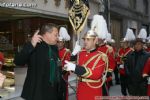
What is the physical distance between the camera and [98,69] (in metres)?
5.90

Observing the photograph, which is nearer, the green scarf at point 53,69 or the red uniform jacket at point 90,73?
the green scarf at point 53,69

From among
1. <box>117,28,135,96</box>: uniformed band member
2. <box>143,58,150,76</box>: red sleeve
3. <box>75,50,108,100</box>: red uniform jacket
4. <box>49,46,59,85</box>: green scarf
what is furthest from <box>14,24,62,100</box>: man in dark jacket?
<box>117,28,135,96</box>: uniformed band member

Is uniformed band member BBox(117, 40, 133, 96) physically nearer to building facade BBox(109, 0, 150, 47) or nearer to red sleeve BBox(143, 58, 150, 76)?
red sleeve BBox(143, 58, 150, 76)

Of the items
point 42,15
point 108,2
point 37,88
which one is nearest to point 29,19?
point 42,15

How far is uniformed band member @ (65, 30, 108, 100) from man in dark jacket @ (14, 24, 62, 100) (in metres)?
0.71

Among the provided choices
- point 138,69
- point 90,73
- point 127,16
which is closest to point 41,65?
point 90,73

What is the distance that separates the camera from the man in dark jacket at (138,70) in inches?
321

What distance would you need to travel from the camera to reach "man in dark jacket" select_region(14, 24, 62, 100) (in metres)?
5.03

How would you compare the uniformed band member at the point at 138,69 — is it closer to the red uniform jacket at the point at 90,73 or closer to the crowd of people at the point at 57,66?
the crowd of people at the point at 57,66

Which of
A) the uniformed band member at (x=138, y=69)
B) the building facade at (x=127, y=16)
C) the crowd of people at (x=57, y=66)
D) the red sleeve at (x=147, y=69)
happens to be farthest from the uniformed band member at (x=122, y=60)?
the building facade at (x=127, y=16)

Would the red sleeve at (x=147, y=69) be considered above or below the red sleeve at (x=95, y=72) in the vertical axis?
below

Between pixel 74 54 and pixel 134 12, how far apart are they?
81.6 ft

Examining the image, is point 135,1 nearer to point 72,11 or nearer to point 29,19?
point 29,19

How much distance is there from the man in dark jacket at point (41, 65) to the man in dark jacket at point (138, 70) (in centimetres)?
323
